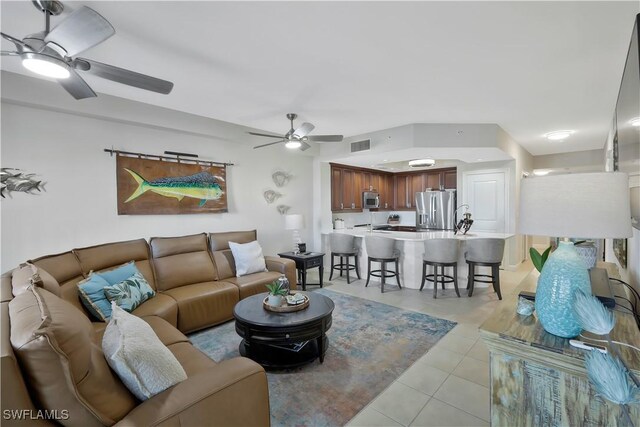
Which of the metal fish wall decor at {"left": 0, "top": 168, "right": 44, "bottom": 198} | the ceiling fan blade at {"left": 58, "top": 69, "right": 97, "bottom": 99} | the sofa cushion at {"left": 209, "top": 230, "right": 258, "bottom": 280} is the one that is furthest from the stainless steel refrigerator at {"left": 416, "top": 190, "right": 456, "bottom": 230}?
the metal fish wall decor at {"left": 0, "top": 168, "right": 44, "bottom": 198}

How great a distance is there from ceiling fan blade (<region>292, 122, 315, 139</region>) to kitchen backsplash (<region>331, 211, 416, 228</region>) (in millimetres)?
2927

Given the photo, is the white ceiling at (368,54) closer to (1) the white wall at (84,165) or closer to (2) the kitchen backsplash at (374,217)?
(1) the white wall at (84,165)

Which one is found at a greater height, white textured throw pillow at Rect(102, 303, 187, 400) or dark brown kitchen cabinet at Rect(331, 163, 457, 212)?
dark brown kitchen cabinet at Rect(331, 163, 457, 212)

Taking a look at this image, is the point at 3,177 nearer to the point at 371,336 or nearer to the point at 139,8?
the point at 139,8

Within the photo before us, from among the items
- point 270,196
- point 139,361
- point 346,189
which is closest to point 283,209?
point 270,196

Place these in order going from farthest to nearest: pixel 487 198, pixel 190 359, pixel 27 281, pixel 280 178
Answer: pixel 487 198
pixel 280 178
pixel 190 359
pixel 27 281

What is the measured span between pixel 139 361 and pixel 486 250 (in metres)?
4.23

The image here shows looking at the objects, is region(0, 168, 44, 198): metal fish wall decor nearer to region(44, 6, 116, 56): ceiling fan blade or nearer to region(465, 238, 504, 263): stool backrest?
region(44, 6, 116, 56): ceiling fan blade

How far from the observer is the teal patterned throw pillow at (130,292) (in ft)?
8.23

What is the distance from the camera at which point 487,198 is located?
20.0 ft

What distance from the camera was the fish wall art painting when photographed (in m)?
3.50

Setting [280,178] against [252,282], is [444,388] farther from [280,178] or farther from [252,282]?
[280,178]

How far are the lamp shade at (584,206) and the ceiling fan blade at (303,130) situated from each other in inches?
102

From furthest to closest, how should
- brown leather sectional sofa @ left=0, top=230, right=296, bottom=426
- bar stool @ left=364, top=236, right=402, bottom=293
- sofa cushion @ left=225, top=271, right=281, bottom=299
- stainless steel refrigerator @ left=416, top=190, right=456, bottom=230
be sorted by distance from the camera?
1. stainless steel refrigerator @ left=416, top=190, right=456, bottom=230
2. bar stool @ left=364, top=236, right=402, bottom=293
3. sofa cushion @ left=225, top=271, right=281, bottom=299
4. brown leather sectional sofa @ left=0, top=230, right=296, bottom=426
